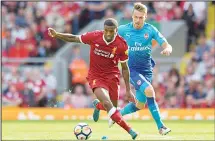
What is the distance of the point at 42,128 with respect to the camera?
18531mm

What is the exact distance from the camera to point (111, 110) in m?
13.3

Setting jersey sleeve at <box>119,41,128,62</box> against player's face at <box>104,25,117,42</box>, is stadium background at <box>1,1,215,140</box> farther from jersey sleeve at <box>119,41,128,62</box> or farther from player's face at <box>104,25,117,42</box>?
player's face at <box>104,25,117,42</box>

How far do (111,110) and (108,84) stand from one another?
91 cm

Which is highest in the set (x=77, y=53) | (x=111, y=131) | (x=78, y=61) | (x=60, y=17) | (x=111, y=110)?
(x=60, y=17)

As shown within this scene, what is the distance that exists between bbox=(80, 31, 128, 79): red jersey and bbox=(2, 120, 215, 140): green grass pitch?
168cm

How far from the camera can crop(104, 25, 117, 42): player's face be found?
13.2 m

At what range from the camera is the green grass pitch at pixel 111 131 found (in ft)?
50.0

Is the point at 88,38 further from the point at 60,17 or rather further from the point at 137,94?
the point at 60,17

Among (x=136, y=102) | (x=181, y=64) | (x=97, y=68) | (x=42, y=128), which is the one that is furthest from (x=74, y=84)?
Result: (x=97, y=68)

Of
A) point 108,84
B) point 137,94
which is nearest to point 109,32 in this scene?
point 108,84

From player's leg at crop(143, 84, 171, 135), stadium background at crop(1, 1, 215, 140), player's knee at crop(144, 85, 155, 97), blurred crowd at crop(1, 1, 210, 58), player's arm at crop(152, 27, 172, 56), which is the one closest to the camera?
player's arm at crop(152, 27, 172, 56)

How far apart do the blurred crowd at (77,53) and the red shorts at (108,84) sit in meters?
9.14

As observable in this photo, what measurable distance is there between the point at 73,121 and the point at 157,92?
11.4ft

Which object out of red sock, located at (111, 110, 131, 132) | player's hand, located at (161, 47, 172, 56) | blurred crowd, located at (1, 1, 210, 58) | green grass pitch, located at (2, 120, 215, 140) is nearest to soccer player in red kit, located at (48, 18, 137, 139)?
red sock, located at (111, 110, 131, 132)
